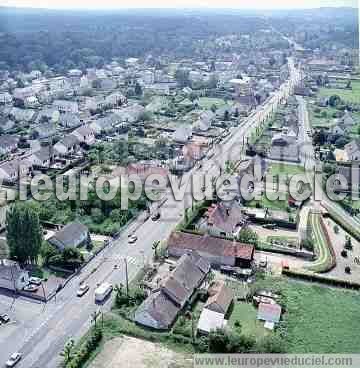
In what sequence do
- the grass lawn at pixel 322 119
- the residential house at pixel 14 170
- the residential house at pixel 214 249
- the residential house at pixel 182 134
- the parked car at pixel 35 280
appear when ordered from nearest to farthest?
the parked car at pixel 35 280 → the residential house at pixel 214 249 → the residential house at pixel 14 170 → the residential house at pixel 182 134 → the grass lawn at pixel 322 119

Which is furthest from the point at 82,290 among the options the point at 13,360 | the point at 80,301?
the point at 13,360

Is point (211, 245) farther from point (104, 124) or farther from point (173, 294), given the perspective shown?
point (104, 124)

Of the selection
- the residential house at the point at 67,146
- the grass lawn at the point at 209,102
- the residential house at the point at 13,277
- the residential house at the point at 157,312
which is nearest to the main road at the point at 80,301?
the residential house at the point at 13,277

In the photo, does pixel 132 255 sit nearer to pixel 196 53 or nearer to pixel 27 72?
pixel 27 72

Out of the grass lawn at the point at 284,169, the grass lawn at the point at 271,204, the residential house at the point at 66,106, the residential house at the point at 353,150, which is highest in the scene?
the residential house at the point at 66,106

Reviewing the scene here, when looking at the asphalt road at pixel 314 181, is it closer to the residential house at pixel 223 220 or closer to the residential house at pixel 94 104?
the residential house at pixel 223 220

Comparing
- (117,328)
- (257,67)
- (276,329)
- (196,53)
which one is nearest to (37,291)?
(117,328)
